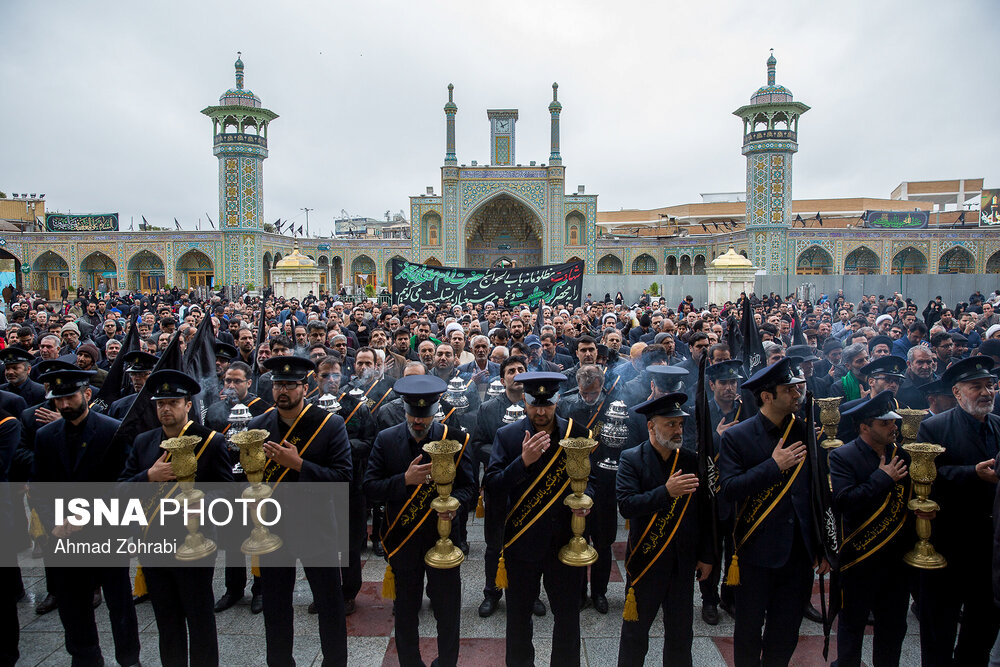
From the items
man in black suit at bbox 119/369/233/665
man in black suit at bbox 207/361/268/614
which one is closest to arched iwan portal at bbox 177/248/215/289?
man in black suit at bbox 207/361/268/614

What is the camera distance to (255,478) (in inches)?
101

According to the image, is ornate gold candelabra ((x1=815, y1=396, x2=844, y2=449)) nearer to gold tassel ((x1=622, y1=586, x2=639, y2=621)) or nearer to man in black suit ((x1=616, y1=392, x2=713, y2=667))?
man in black suit ((x1=616, y1=392, x2=713, y2=667))

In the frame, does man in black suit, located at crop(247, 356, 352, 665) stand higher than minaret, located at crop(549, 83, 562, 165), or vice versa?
minaret, located at crop(549, 83, 562, 165)

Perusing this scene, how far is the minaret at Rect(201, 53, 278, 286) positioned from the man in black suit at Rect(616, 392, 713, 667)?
93.6 ft

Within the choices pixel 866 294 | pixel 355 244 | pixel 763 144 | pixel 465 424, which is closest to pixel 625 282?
pixel 866 294

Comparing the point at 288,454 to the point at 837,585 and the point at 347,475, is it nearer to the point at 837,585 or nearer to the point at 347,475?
the point at 347,475

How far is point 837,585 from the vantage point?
8.79 ft

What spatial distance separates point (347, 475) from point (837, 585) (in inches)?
92.6

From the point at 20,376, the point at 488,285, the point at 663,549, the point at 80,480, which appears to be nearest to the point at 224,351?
the point at 20,376

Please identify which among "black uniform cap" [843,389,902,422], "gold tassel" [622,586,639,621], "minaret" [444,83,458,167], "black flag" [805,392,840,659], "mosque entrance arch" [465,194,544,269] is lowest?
"gold tassel" [622,586,639,621]

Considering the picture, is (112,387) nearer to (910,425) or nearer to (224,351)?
(224,351)

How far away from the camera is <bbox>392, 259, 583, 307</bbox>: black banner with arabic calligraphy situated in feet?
44.9

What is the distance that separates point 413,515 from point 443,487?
397mm

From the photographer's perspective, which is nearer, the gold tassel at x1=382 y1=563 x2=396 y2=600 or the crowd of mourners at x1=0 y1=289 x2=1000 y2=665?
the crowd of mourners at x1=0 y1=289 x2=1000 y2=665
